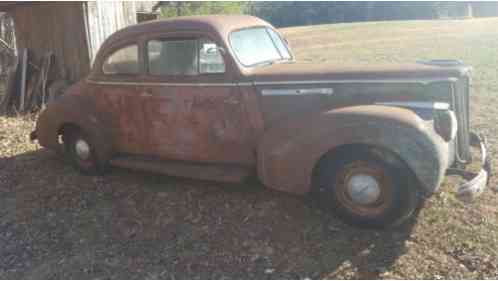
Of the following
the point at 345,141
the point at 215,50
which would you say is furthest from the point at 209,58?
the point at 345,141

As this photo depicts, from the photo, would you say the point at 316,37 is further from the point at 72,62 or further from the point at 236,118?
the point at 236,118

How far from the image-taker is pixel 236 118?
174 inches

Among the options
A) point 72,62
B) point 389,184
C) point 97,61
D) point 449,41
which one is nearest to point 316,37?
point 449,41

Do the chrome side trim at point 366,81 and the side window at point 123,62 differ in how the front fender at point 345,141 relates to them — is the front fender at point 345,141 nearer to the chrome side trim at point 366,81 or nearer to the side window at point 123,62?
the chrome side trim at point 366,81

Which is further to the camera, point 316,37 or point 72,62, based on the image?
point 316,37

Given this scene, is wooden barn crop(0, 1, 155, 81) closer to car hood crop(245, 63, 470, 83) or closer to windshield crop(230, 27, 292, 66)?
windshield crop(230, 27, 292, 66)

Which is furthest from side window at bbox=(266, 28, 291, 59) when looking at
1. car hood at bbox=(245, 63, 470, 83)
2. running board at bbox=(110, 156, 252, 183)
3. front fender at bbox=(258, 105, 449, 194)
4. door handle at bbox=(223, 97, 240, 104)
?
running board at bbox=(110, 156, 252, 183)

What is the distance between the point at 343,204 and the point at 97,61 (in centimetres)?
331

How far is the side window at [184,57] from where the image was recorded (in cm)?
452

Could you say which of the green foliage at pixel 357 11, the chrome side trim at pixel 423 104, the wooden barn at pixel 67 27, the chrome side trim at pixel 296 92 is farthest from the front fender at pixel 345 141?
the green foliage at pixel 357 11

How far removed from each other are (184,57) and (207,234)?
1818 millimetres

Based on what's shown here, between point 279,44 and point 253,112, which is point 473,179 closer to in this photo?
point 253,112

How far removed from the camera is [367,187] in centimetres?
377

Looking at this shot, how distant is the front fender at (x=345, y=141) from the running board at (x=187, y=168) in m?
0.36
